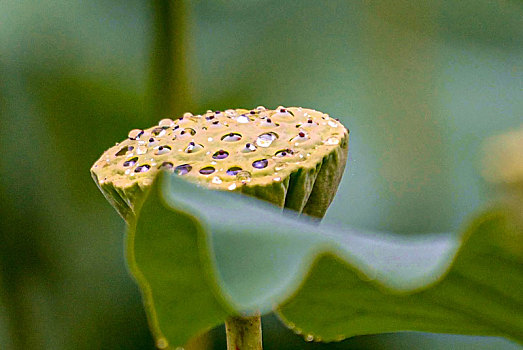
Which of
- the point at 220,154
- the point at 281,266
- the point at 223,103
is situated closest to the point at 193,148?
the point at 220,154

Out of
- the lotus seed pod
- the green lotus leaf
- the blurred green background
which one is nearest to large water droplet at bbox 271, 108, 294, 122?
the lotus seed pod

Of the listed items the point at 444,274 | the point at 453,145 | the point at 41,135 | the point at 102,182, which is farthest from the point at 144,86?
the point at 444,274

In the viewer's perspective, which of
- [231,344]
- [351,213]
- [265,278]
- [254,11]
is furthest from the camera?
[254,11]

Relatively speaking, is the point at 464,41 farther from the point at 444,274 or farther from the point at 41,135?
the point at 444,274

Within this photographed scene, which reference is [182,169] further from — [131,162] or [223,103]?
[223,103]

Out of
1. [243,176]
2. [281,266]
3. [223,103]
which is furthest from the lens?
[223,103]

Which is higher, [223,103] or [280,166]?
[280,166]
